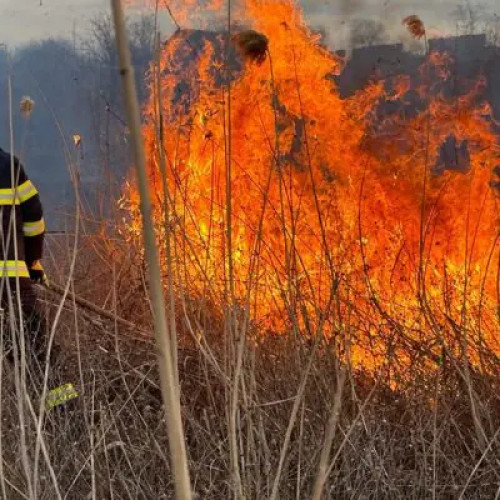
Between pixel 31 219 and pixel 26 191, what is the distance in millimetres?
190

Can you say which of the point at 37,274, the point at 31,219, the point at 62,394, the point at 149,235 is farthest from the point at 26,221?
the point at 149,235

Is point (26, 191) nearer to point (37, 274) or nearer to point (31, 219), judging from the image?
point (31, 219)

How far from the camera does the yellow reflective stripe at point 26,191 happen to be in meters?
4.80

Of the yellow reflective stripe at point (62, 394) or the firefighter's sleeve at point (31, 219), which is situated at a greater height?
the firefighter's sleeve at point (31, 219)

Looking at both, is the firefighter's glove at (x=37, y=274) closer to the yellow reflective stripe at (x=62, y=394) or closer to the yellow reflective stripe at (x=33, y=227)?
the yellow reflective stripe at (x=33, y=227)

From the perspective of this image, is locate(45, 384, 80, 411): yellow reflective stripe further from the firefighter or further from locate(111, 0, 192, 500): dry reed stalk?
locate(111, 0, 192, 500): dry reed stalk

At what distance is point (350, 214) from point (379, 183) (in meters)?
Result: 0.56

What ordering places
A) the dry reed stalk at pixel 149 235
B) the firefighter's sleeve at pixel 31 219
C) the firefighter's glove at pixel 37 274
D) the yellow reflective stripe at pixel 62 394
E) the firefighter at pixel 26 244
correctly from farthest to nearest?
the firefighter's glove at pixel 37 274 < the firefighter's sleeve at pixel 31 219 < the firefighter at pixel 26 244 < the yellow reflective stripe at pixel 62 394 < the dry reed stalk at pixel 149 235

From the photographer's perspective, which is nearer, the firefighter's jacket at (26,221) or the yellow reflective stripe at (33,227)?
the firefighter's jacket at (26,221)

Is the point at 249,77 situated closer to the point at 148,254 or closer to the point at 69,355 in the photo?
the point at 69,355

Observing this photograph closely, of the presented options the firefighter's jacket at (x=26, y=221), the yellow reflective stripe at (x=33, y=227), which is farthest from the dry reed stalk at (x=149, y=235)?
the yellow reflective stripe at (x=33, y=227)

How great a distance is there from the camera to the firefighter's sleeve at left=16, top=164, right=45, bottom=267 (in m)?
4.84

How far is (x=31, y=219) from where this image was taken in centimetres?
494

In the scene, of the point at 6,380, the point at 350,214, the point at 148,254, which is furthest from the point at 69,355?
the point at 148,254
